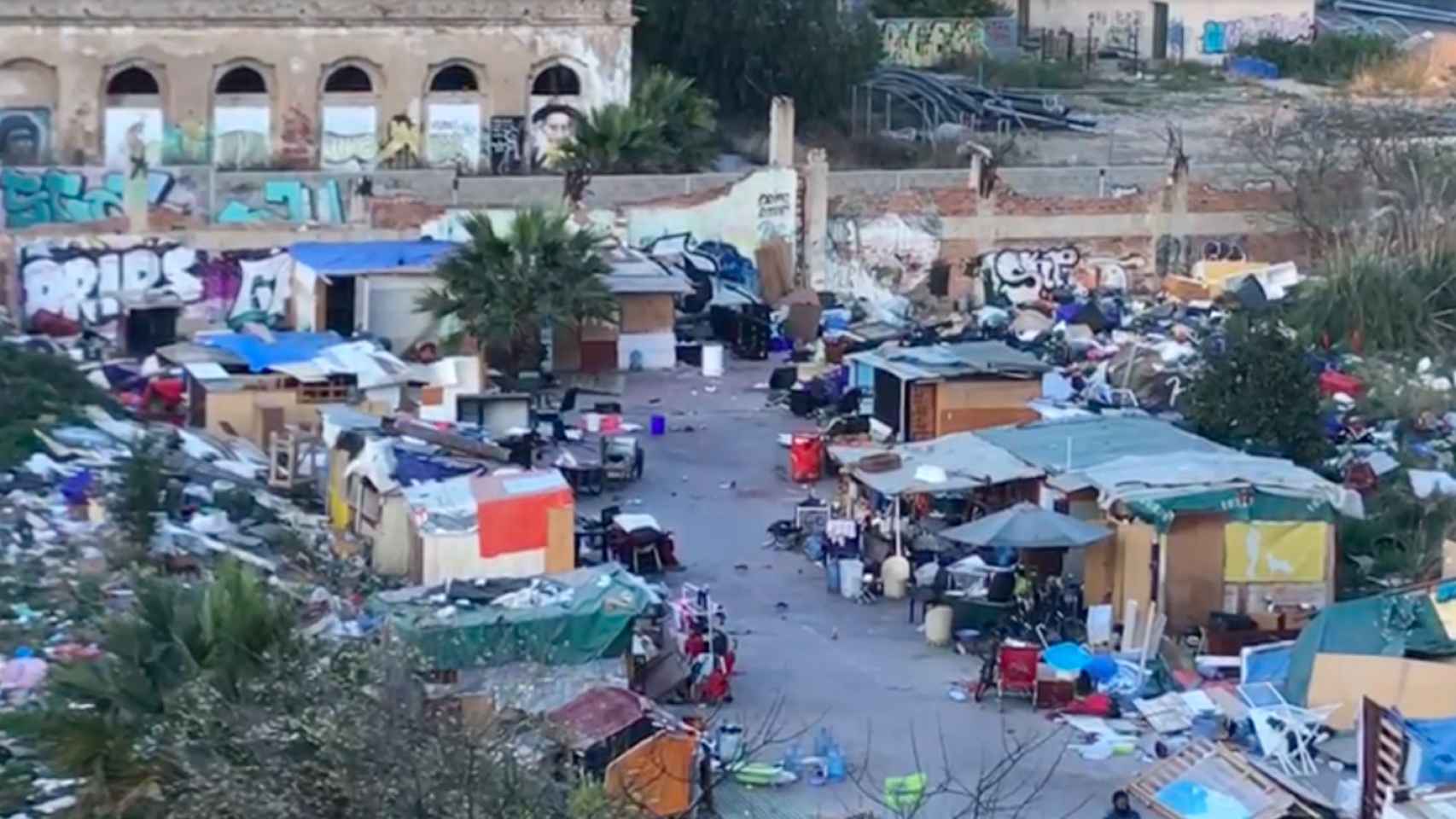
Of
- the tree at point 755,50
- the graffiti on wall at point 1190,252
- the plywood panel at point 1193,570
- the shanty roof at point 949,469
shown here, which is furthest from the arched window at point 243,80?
the plywood panel at point 1193,570

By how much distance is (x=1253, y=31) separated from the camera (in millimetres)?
61906

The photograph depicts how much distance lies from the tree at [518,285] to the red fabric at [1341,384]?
25.8 feet

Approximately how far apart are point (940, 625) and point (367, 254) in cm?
1323

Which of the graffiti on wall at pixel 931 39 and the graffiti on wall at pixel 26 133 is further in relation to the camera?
the graffiti on wall at pixel 931 39

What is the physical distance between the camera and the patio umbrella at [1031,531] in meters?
23.2

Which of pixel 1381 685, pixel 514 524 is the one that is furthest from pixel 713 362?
pixel 1381 685

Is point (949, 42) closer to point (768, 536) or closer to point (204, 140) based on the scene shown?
point (204, 140)

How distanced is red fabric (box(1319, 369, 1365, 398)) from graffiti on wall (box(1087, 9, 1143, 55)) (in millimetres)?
31418

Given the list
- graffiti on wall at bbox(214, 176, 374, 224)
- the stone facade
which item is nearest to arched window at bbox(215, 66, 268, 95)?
the stone facade

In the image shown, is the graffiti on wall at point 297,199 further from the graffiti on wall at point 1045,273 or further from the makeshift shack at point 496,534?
the makeshift shack at point 496,534

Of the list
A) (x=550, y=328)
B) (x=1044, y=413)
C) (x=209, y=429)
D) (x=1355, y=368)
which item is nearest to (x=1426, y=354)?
(x=1355, y=368)

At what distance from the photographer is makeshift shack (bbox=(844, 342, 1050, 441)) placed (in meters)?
29.5

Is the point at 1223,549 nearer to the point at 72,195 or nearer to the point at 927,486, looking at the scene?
the point at 927,486

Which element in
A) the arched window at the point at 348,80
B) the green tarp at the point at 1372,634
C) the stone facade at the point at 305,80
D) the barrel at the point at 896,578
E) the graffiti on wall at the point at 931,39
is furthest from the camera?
the graffiti on wall at the point at 931,39
